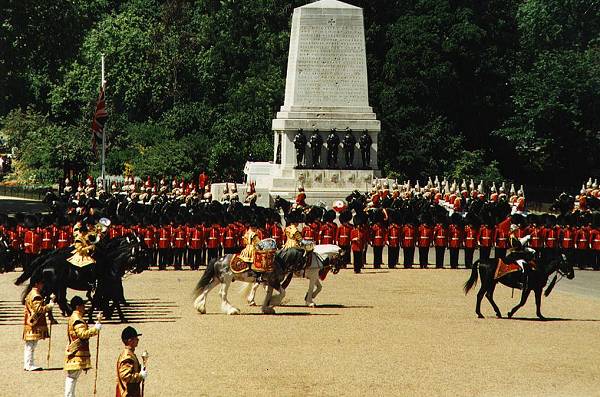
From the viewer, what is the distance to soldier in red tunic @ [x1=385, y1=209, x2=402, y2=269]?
34.1 meters

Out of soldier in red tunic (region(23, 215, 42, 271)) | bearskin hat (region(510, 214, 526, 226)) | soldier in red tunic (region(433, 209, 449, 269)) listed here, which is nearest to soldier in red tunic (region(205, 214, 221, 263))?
soldier in red tunic (region(23, 215, 42, 271))

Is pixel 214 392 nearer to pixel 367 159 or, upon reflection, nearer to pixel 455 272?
pixel 455 272

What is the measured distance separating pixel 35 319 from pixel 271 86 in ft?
150

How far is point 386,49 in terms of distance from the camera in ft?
212

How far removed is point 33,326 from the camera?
18.8 m

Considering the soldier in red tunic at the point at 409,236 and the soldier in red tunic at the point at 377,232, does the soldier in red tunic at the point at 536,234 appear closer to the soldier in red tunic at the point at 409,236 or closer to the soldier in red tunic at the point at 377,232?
the soldier in red tunic at the point at 409,236

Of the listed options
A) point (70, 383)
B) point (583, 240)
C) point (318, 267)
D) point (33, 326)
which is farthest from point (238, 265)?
point (583, 240)

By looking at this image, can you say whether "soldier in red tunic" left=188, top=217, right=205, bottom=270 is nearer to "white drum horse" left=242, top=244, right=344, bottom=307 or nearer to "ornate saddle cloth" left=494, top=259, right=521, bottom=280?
"white drum horse" left=242, top=244, right=344, bottom=307

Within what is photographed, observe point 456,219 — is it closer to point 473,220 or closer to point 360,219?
point 473,220

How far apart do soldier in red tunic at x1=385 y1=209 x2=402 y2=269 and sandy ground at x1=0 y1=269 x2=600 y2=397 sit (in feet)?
15.5

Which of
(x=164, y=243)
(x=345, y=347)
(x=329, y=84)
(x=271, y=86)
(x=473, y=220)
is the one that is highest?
(x=271, y=86)

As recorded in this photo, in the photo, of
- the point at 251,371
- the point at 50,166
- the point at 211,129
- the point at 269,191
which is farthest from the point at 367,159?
the point at 251,371

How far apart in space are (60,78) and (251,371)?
5748cm

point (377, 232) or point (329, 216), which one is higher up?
point (329, 216)
